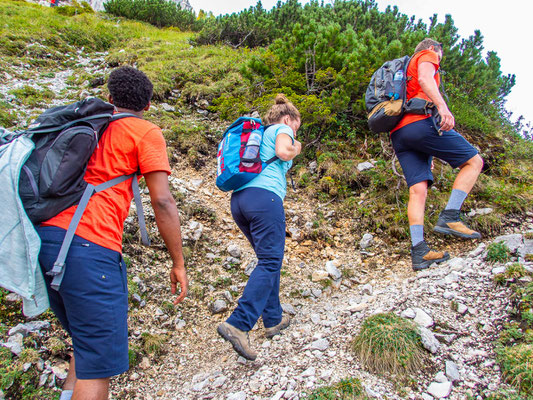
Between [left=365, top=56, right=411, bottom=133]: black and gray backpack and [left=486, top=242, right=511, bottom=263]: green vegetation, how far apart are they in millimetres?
1735

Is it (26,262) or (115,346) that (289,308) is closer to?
(115,346)

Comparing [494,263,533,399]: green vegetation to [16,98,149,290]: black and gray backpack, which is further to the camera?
[494,263,533,399]: green vegetation

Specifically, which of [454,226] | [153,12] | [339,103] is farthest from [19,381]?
[153,12]

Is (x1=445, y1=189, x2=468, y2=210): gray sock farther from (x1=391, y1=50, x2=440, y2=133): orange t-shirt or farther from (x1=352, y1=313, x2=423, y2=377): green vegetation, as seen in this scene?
(x1=352, y1=313, x2=423, y2=377): green vegetation

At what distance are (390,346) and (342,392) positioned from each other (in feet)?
1.74

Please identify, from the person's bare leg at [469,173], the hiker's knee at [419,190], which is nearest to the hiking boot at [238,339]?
the hiker's knee at [419,190]

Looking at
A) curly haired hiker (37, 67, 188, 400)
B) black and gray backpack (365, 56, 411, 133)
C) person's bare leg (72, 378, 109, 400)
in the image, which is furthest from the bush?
person's bare leg (72, 378, 109, 400)

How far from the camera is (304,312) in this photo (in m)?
3.47

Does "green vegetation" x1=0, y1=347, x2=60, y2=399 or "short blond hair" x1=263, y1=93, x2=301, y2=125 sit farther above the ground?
"short blond hair" x1=263, y1=93, x2=301, y2=125

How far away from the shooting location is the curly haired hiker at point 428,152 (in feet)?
11.7

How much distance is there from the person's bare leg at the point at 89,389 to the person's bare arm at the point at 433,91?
3.73 m

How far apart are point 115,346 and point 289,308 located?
2.16 m

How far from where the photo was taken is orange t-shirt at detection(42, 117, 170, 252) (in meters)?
1.72

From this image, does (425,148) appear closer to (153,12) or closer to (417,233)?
(417,233)
